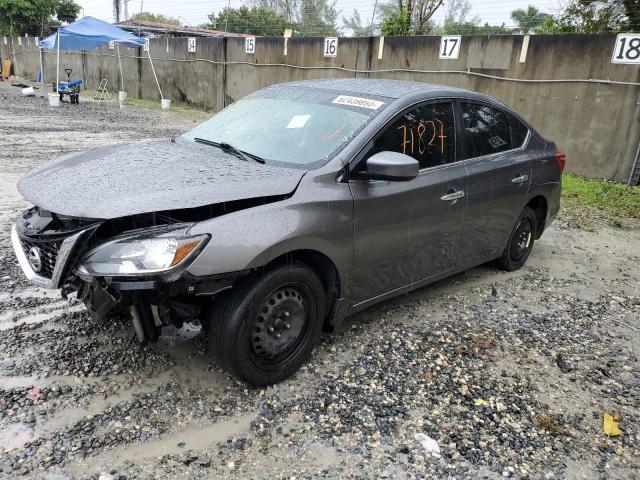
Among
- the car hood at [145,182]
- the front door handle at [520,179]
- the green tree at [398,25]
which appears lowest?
the front door handle at [520,179]

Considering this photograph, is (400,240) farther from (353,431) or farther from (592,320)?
(592,320)

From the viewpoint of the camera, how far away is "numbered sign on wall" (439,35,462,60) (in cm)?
1130

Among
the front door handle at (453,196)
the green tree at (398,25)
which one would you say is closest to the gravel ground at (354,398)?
the front door handle at (453,196)

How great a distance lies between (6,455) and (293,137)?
2321 millimetres

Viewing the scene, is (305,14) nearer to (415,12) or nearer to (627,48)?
(415,12)

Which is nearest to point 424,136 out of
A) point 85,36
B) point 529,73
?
point 529,73

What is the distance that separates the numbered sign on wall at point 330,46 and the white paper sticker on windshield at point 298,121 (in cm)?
1155

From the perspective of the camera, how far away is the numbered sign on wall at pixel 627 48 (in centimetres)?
881

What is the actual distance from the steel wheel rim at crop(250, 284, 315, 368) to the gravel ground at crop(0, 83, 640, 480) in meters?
0.21

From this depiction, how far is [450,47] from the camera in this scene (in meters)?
11.4

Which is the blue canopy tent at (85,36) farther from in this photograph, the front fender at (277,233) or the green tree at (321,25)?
the front fender at (277,233)

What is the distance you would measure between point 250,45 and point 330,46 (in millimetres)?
3748

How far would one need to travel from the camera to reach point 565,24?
14.5m

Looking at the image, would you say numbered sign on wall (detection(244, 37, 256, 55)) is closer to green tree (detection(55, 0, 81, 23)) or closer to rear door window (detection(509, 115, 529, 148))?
rear door window (detection(509, 115, 529, 148))
